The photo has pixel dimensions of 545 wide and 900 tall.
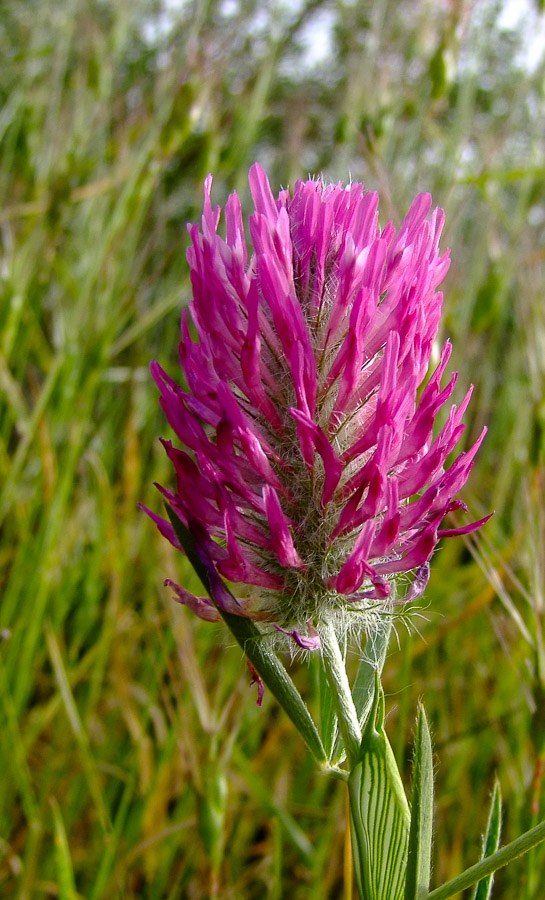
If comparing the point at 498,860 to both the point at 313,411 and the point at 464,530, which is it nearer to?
the point at 464,530

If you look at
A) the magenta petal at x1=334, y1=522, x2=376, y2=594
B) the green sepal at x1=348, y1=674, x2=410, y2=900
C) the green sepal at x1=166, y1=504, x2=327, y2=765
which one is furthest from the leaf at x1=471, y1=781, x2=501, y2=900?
the magenta petal at x1=334, y1=522, x2=376, y2=594

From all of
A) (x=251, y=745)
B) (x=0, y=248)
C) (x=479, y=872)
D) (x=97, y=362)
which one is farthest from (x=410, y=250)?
(x=0, y=248)

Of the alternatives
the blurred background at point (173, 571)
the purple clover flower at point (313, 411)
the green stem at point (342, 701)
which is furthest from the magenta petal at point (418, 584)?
the blurred background at point (173, 571)

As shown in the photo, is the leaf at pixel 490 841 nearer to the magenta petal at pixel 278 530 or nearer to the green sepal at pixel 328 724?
the green sepal at pixel 328 724

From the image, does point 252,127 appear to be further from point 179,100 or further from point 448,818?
point 448,818

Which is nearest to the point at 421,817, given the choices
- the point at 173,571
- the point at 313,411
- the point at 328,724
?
the point at 328,724
